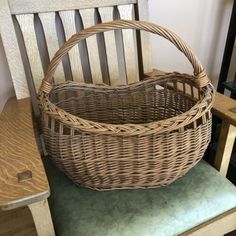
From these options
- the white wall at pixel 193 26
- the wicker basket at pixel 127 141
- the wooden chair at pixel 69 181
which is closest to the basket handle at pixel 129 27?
the wicker basket at pixel 127 141

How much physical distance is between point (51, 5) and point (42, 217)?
58cm

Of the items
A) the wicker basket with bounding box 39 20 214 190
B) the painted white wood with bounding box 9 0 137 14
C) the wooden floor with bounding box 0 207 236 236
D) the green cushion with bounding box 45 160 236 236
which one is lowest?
the wooden floor with bounding box 0 207 236 236

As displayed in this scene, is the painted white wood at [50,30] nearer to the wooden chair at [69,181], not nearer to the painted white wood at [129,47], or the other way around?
the wooden chair at [69,181]

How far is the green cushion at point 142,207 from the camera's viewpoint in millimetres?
571

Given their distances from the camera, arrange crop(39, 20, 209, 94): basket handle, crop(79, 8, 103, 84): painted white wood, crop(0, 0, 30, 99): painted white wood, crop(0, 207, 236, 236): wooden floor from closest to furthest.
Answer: crop(39, 20, 209, 94): basket handle < crop(0, 0, 30, 99): painted white wood < crop(79, 8, 103, 84): painted white wood < crop(0, 207, 236, 236): wooden floor

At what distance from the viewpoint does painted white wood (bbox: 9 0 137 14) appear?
73 centimetres

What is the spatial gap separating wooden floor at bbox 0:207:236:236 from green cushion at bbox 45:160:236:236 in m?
0.38

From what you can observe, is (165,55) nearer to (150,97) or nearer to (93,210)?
(150,97)

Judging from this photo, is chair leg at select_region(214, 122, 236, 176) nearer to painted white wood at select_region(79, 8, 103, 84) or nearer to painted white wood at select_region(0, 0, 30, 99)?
painted white wood at select_region(79, 8, 103, 84)

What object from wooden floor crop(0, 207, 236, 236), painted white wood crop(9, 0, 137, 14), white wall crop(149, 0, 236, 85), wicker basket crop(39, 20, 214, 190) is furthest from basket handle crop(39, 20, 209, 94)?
wooden floor crop(0, 207, 236, 236)

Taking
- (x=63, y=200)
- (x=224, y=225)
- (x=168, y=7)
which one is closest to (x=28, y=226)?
(x=63, y=200)

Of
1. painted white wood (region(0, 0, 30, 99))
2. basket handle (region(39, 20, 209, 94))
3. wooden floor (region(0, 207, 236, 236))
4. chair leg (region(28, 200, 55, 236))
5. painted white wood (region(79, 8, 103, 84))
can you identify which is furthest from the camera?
wooden floor (region(0, 207, 236, 236))

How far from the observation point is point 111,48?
2.85 feet

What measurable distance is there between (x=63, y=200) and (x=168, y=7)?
0.80 m
